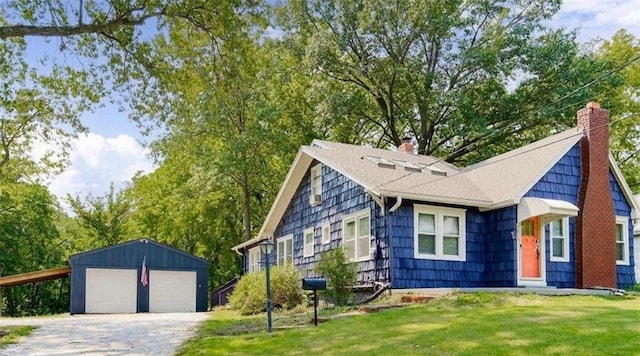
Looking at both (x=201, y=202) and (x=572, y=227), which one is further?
(x=201, y=202)

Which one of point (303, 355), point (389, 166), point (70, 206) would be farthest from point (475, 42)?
point (70, 206)

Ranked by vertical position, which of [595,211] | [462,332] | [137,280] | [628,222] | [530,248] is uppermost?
[595,211]

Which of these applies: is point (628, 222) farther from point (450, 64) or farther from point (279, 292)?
point (450, 64)

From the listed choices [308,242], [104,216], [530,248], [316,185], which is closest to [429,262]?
[530,248]

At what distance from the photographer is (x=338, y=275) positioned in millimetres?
15000

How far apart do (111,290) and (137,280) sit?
1030mm

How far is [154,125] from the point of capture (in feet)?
54.3

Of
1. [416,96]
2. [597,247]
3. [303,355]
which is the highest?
[416,96]

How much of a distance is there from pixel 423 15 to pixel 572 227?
13022 millimetres

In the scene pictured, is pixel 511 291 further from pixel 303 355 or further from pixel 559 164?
pixel 303 355

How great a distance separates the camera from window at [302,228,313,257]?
19641mm

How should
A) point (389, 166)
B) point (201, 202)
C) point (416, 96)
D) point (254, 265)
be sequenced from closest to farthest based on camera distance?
point (389, 166) < point (254, 265) < point (416, 96) < point (201, 202)

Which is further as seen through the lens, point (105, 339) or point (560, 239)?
point (560, 239)

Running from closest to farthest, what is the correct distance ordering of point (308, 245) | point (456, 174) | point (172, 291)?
point (456, 174)
point (308, 245)
point (172, 291)
